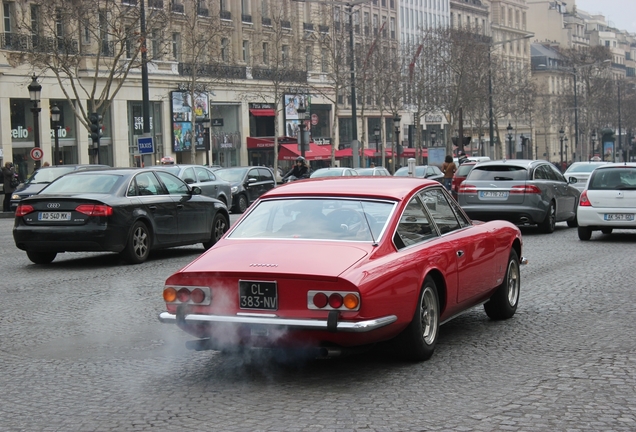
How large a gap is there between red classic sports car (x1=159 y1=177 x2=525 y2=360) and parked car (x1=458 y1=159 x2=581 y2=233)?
12.7 metres

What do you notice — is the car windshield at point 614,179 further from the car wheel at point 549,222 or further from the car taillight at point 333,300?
the car taillight at point 333,300

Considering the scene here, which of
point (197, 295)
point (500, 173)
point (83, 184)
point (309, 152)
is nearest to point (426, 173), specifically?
point (500, 173)

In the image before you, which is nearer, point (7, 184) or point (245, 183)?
point (245, 183)

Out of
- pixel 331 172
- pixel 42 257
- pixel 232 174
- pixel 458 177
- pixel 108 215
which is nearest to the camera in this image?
pixel 108 215

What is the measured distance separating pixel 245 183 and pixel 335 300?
29.1 m

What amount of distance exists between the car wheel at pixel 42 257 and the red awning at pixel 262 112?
55.4m

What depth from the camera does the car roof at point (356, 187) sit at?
7734 millimetres

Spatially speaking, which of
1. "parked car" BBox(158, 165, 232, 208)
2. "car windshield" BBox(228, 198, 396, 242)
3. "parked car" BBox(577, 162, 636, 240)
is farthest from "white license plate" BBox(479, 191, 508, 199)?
"car windshield" BBox(228, 198, 396, 242)

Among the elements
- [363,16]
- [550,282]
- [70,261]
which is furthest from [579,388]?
[363,16]

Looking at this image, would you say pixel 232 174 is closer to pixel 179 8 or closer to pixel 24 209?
pixel 24 209

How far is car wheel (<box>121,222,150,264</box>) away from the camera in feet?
49.0

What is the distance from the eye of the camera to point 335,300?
6.48 meters

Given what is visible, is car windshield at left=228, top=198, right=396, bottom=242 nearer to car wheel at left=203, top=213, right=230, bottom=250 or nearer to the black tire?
car wheel at left=203, top=213, right=230, bottom=250

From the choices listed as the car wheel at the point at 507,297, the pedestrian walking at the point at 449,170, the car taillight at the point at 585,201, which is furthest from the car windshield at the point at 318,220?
the pedestrian walking at the point at 449,170
